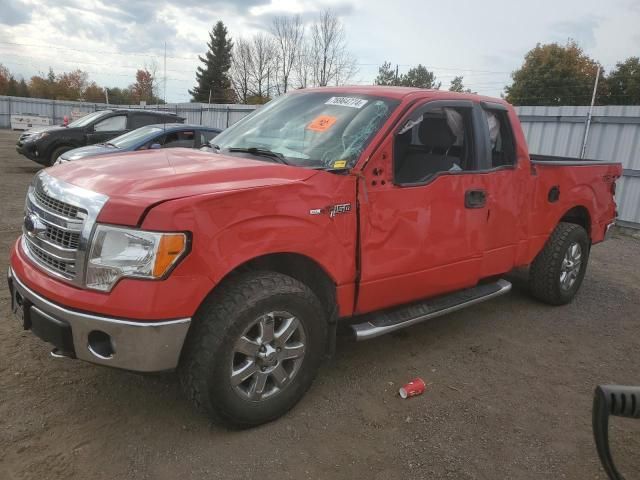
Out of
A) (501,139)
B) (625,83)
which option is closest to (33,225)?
(501,139)

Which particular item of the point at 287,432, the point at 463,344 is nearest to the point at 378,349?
the point at 463,344

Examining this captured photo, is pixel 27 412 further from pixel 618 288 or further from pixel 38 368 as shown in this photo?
pixel 618 288

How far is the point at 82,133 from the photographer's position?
12.5 m

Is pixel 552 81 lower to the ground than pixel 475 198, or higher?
higher

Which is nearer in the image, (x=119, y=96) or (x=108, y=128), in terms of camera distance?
(x=108, y=128)

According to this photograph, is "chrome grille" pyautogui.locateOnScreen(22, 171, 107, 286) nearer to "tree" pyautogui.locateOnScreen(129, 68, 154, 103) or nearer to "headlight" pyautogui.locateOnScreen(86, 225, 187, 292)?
"headlight" pyautogui.locateOnScreen(86, 225, 187, 292)

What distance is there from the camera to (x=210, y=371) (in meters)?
2.56

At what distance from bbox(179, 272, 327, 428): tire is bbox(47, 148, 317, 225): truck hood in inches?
21.1

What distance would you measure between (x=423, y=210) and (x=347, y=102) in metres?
0.94

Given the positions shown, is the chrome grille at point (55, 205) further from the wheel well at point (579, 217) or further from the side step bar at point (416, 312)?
the wheel well at point (579, 217)

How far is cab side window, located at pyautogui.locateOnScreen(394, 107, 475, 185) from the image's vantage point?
3873 mm

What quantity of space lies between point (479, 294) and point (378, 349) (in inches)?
38.1

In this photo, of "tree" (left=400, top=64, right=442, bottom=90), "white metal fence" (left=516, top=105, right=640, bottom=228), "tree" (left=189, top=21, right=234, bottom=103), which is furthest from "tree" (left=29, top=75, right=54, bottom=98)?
"white metal fence" (left=516, top=105, right=640, bottom=228)

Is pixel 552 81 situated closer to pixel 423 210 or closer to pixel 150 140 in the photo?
pixel 150 140
